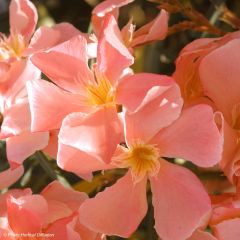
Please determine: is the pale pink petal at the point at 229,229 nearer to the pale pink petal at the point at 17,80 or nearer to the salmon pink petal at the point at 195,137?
the salmon pink petal at the point at 195,137

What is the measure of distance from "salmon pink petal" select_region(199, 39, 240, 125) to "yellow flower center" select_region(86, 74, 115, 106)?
0.08 meters

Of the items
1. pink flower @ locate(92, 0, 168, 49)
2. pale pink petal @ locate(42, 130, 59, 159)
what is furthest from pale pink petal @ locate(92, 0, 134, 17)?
pale pink petal @ locate(42, 130, 59, 159)

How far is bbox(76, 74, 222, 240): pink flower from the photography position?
0.45 metres

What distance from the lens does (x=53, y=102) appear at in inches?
19.1

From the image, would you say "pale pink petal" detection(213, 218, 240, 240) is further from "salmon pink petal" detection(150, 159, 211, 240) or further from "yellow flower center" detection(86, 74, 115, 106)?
"yellow flower center" detection(86, 74, 115, 106)

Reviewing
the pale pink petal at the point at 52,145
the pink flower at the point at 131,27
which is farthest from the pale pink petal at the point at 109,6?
the pale pink petal at the point at 52,145

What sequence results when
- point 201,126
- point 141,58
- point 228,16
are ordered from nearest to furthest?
point 201,126
point 228,16
point 141,58

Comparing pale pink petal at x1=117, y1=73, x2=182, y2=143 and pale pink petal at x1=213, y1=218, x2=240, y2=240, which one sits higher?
pale pink petal at x1=117, y1=73, x2=182, y2=143

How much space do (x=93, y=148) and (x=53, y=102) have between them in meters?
0.05

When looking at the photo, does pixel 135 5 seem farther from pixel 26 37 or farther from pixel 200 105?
pixel 200 105

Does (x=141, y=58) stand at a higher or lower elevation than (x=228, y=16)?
lower

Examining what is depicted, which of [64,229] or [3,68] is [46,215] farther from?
[3,68]

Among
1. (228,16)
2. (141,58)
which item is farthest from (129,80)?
(141,58)

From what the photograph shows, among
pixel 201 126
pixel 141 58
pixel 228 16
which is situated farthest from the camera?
pixel 141 58
